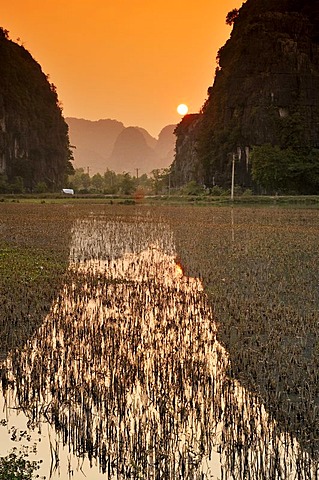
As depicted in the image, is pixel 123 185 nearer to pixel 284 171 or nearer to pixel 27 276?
pixel 284 171

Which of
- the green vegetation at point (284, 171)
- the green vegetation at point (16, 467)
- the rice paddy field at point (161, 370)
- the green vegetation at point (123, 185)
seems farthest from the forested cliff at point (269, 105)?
the green vegetation at point (16, 467)

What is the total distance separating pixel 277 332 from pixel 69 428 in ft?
13.4

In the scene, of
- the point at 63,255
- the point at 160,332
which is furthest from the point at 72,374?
the point at 63,255

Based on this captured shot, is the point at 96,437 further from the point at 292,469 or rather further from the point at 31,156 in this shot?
the point at 31,156

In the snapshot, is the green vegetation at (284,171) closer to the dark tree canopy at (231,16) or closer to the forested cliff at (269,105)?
the forested cliff at (269,105)

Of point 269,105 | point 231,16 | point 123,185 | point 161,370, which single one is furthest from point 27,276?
point 231,16

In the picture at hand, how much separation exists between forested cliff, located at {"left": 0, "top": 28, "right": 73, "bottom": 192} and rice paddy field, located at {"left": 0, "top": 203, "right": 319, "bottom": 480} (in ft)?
246

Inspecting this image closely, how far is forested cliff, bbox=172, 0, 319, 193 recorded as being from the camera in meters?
63.9

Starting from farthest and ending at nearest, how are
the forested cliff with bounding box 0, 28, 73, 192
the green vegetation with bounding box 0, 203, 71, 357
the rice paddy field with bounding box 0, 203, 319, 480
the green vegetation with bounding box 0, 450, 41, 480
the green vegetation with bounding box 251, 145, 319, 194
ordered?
the forested cliff with bounding box 0, 28, 73, 192
the green vegetation with bounding box 251, 145, 319, 194
the green vegetation with bounding box 0, 203, 71, 357
the rice paddy field with bounding box 0, 203, 319, 480
the green vegetation with bounding box 0, 450, 41, 480

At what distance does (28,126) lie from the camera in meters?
103

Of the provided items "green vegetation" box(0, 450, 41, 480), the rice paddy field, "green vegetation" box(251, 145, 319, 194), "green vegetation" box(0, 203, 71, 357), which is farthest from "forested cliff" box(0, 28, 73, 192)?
"green vegetation" box(0, 450, 41, 480)

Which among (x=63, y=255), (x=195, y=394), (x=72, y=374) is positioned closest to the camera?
(x=195, y=394)

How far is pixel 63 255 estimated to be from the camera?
53.3 ft

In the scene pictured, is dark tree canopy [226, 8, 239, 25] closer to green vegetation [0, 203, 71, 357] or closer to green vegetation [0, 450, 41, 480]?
green vegetation [0, 203, 71, 357]
